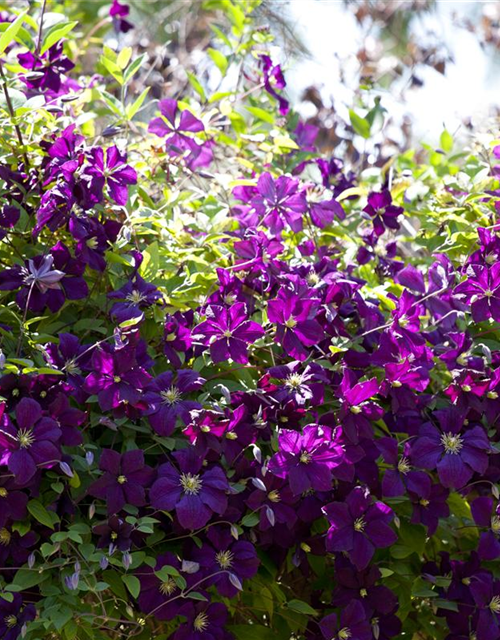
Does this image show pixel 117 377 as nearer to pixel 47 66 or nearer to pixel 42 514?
pixel 42 514

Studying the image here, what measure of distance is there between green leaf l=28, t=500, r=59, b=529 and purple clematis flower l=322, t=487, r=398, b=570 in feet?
1.25

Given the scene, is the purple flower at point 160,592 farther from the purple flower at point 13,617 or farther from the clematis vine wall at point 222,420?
the purple flower at point 13,617

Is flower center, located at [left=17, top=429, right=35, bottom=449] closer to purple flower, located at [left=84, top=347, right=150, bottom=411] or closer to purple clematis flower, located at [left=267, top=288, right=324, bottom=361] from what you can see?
purple flower, located at [left=84, top=347, right=150, bottom=411]

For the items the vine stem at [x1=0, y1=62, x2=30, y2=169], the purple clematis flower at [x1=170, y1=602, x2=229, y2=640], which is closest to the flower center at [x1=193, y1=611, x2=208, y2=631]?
the purple clematis flower at [x1=170, y1=602, x2=229, y2=640]

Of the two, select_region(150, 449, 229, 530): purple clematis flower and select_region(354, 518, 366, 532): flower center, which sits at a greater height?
select_region(150, 449, 229, 530): purple clematis flower

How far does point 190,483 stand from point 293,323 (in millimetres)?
297

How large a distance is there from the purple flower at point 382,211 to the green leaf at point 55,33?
640 mm

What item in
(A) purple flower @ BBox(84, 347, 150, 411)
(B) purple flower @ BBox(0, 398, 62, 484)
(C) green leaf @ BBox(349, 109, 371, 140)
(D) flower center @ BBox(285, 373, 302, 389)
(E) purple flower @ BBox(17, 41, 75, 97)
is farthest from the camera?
(C) green leaf @ BBox(349, 109, 371, 140)

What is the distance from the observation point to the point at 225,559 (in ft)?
4.04

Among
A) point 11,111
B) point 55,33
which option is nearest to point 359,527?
point 11,111

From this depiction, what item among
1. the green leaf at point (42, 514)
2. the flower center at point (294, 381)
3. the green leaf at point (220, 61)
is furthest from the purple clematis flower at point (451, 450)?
the green leaf at point (220, 61)

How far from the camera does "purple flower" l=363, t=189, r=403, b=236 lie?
1.70m

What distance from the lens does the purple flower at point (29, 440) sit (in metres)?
1.12

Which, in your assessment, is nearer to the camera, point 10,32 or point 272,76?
point 10,32
